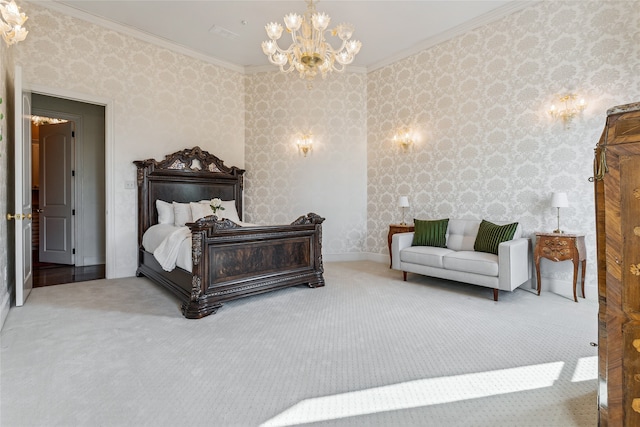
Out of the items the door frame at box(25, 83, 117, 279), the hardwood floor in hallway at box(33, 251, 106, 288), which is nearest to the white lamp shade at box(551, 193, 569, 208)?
the door frame at box(25, 83, 117, 279)

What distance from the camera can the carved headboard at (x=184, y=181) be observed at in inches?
191

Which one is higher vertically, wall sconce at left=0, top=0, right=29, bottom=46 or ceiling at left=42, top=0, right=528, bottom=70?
ceiling at left=42, top=0, right=528, bottom=70

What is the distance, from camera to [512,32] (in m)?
4.18

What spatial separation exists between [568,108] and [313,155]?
388 centimetres

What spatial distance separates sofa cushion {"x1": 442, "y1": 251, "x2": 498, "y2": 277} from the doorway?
19.3 feet

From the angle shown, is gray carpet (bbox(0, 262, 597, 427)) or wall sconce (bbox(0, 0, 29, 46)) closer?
gray carpet (bbox(0, 262, 597, 427))

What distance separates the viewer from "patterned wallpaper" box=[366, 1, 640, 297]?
353 centimetres

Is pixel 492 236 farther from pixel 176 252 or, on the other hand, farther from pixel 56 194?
pixel 56 194

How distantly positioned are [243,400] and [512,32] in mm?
5262

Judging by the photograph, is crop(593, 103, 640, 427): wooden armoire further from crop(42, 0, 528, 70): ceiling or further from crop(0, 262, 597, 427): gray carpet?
crop(42, 0, 528, 70): ceiling

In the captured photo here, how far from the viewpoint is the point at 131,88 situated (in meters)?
4.82

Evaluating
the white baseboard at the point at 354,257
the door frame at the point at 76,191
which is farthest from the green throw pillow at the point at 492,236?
the door frame at the point at 76,191

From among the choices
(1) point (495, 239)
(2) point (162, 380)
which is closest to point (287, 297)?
(2) point (162, 380)

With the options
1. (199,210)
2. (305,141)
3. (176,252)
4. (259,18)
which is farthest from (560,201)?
(199,210)
